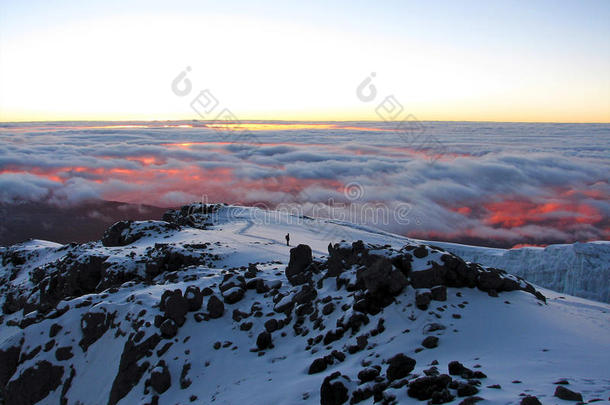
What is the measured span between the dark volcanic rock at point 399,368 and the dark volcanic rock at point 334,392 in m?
1.40

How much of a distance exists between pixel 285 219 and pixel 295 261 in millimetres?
45564

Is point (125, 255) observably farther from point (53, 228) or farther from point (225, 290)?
point (53, 228)

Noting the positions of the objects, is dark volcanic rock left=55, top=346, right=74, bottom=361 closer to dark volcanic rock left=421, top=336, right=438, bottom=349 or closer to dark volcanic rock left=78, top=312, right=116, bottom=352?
dark volcanic rock left=78, top=312, right=116, bottom=352

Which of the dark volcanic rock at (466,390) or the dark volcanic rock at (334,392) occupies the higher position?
the dark volcanic rock at (466,390)

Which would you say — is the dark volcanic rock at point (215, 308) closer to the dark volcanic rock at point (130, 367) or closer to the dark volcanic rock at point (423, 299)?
the dark volcanic rock at point (130, 367)

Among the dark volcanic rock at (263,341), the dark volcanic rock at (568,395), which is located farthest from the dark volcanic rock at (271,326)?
the dark volcanic rock at (568,395)

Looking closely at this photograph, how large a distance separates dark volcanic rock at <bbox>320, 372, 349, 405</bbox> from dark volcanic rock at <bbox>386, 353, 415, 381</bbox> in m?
1.40

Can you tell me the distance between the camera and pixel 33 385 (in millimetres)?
22438

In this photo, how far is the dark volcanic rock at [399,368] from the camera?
11.7m

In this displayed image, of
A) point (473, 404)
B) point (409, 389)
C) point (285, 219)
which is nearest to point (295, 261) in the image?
point (409, 389)

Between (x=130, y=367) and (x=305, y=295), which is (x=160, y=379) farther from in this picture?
(x=305, y=295)

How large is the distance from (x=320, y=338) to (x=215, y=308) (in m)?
7.19

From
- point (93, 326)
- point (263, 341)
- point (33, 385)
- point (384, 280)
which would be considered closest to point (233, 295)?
point (263, 341)

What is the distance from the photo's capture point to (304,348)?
17859 mm
